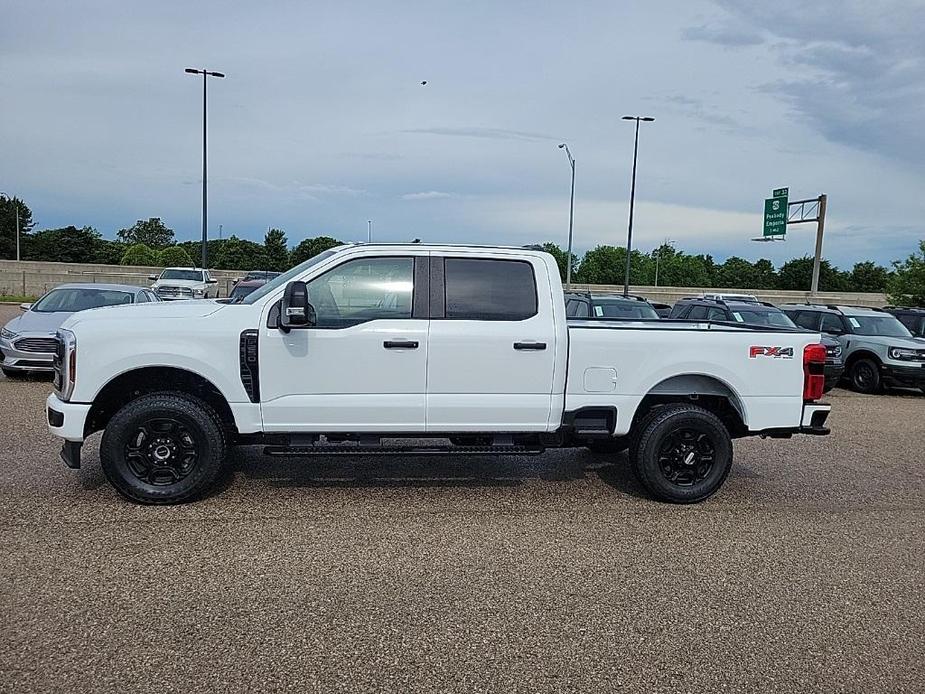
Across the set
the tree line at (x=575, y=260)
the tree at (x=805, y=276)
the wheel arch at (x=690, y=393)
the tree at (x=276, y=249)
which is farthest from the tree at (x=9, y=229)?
the wheel arch at (x=690, y=393)

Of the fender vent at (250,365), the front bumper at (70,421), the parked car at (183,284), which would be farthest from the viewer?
the parked car at (183,284)

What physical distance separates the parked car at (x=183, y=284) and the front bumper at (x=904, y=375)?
2068cm

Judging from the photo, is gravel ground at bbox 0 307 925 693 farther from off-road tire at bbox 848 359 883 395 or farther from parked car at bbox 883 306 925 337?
parked car at bbox 883 306 925 337

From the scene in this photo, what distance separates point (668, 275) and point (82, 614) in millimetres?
88143

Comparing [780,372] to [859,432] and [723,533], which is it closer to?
[723,533]

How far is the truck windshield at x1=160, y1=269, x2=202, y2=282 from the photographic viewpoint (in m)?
29.9

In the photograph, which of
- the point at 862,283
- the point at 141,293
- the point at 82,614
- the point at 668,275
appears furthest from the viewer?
the point at 668,275

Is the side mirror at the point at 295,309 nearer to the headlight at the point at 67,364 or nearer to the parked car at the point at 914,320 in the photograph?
the headlight at the point at 67,364

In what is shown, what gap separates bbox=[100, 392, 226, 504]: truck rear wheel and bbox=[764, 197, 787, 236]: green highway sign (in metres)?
39.8

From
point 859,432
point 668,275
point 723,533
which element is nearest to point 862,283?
point 668,275

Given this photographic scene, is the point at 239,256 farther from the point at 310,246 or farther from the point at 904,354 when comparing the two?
the point at 904,354

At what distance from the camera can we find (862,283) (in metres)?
76.7

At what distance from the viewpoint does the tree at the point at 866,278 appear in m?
75.4

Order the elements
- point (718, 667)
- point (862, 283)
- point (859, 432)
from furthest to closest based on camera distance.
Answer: point (862, 283), point (859, 432), point (718, 667)
